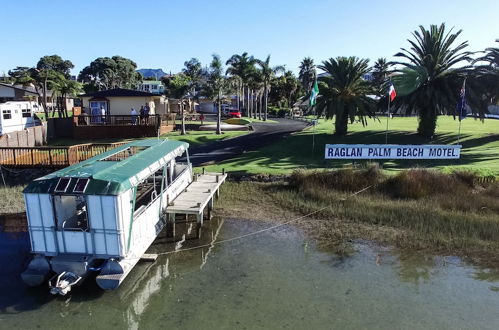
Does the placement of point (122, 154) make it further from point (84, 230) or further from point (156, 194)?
point (84, 230)

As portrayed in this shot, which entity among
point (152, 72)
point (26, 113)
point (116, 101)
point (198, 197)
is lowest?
point (198, 197)

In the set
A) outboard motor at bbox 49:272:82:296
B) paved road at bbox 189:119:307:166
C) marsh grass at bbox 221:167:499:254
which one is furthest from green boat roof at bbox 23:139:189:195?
paved road at bbox 189:119:307:166

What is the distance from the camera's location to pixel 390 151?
77.0 ft

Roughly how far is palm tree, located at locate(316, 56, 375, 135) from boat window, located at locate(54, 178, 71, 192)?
23.9 m

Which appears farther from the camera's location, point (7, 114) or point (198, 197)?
point (7, 114)

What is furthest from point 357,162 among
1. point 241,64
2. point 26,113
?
point 241,64

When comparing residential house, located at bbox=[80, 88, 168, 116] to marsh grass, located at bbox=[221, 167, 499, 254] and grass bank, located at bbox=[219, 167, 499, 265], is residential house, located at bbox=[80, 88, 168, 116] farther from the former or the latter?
marsh grass, located at bbox=[221, 167, 499, 254]

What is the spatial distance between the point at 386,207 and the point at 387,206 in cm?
14

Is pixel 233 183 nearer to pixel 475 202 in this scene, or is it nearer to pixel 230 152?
pixel 230 152

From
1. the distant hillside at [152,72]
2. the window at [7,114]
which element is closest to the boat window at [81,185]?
the window at [7,114]

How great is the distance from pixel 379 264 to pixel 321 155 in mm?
15618

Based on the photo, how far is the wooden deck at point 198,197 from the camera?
1538cm

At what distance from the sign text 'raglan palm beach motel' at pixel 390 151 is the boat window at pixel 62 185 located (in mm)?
15074

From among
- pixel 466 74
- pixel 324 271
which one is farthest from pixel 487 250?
pixel 466 74
